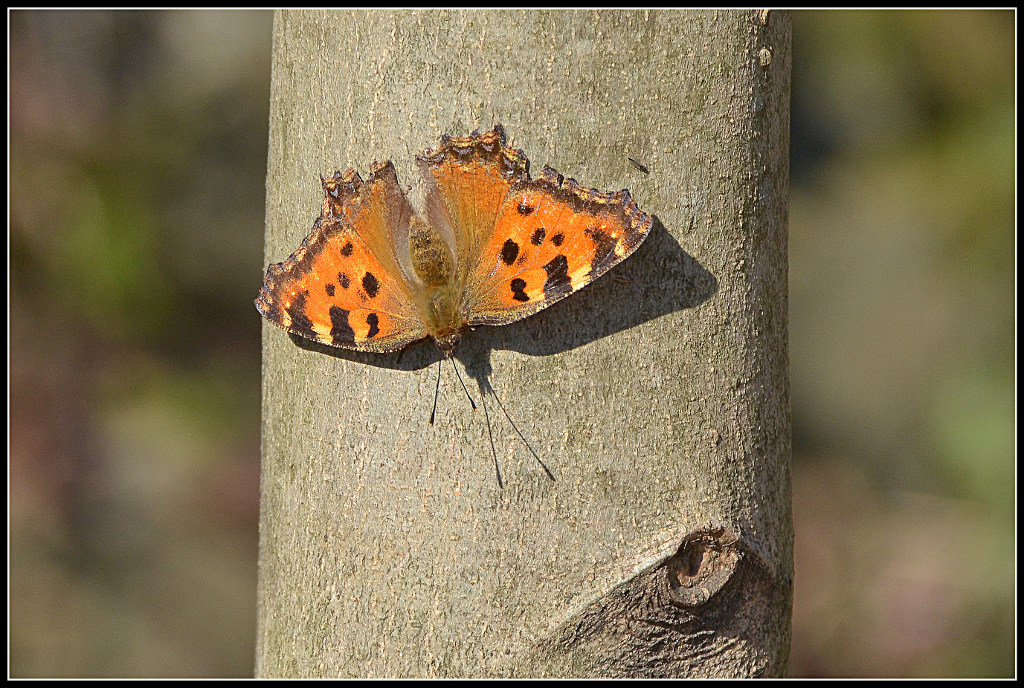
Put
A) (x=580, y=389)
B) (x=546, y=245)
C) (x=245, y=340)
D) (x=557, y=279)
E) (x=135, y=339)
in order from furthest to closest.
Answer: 1. (x=245, y=340)
2. (x=135, y=339)
3. (x=546, y=245)
4. (x=557, y=279)
5. (x=580, y=389)

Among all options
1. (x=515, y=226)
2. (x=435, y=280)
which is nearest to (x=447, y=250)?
(x=435, y=280)

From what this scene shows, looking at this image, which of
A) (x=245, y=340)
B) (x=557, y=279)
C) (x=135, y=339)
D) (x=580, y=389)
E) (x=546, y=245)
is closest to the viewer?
(x=580, y=389)

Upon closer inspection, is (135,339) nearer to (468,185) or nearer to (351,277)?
(351,277)

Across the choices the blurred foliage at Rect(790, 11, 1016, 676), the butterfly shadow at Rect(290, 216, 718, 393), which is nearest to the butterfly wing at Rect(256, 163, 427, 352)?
the butterfly shadow at Rect(290, 216, 718, 393)

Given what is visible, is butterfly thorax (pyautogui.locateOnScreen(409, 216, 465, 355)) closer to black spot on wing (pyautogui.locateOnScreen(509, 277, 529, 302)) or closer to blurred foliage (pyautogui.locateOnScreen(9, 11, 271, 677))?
black spot on wing (pyautogui.locateOnScreen(509, 277, 529, 302))

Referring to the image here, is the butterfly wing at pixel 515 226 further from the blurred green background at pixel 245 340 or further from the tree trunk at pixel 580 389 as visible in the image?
the blurred green background at pixel 245 340

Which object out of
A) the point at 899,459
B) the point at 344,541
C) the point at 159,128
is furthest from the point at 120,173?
the point at 899,459

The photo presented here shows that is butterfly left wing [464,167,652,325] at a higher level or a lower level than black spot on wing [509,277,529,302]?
higher
